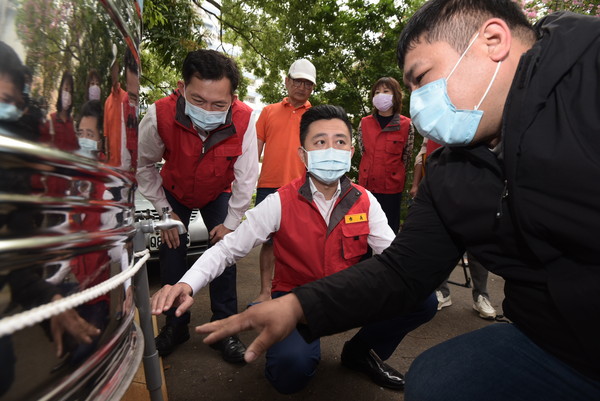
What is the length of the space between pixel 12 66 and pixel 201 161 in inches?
74.0

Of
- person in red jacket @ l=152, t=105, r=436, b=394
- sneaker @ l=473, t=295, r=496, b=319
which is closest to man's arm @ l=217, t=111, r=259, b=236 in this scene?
person in red jacket @ l=152, t=105, r=436, b=394

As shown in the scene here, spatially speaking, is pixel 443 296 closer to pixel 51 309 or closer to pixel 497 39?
pixel 497 39

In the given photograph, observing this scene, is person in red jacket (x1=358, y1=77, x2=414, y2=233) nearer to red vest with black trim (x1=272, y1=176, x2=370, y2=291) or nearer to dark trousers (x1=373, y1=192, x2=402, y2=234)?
dark trousers (x1=373, y1=192, x2=402, y2=234)

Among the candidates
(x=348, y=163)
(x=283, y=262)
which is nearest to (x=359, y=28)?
(x=348, y=163)

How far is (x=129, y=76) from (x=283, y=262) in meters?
1.37

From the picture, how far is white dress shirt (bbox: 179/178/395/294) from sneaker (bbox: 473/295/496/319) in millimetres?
1645

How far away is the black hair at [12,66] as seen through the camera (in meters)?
0.51

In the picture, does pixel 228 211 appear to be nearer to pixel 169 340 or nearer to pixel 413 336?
pixel 169 340

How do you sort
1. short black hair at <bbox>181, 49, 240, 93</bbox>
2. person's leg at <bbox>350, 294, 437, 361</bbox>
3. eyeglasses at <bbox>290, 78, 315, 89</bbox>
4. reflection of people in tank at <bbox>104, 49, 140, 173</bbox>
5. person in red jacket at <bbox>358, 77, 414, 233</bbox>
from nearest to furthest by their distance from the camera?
reflection of people in tank at <bbox>104, 49, 140, 173</bbox> < person's leg at <bbox>350, 294, 437, 361</bbox> < short black hair at <bbox>181, 49, 240, 93</bbox> < eyeglasses at <bbox>290, 78, 315, 89</bbox> < person in red jacket at <bbox>358, 77, 414, 233</bbox>

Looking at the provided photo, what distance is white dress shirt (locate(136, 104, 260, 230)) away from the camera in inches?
91.4

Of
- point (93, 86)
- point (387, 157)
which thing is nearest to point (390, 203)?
point (387, 157)

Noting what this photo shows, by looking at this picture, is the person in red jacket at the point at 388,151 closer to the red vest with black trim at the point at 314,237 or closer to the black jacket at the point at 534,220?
the red vest with black trim at the point at 314,237

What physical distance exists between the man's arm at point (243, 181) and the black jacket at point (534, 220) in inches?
50.8

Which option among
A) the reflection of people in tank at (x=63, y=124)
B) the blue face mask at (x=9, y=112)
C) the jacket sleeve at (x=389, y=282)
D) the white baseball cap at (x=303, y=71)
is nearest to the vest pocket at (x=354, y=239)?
the jacket sleeve at (x=389, y=282)
